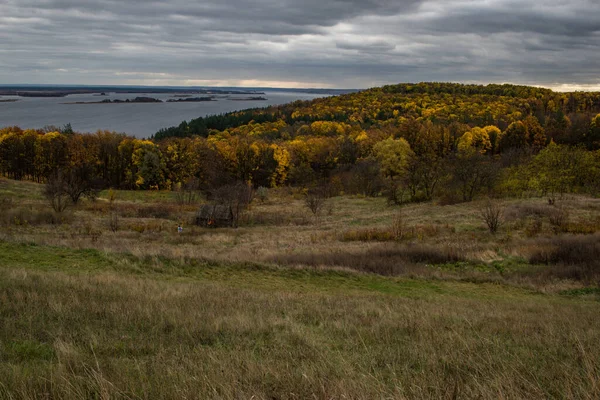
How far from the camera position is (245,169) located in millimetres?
78688

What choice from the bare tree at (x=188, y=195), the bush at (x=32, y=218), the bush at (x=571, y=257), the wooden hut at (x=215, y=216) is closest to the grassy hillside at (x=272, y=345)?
the bush at (x=571, y=257)

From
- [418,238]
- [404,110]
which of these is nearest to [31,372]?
[418,238]

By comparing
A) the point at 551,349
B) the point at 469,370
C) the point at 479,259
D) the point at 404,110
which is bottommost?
the point at 479,259

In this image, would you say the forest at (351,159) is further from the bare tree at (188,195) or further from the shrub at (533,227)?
the shrub at (533,227)

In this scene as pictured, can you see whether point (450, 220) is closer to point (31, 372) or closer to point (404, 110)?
point (31, 372)

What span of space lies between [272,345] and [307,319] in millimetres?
2236

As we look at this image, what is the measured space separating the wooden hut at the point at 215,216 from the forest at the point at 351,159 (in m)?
16.5

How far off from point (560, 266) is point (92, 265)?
18.4 metres

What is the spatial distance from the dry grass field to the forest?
18.9 m

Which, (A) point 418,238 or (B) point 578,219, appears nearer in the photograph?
(A) point 418,238

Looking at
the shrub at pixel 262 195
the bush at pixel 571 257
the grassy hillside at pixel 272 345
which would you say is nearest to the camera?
the grassy hillside at pixel 272 345

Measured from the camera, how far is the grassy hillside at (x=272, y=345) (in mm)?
3725

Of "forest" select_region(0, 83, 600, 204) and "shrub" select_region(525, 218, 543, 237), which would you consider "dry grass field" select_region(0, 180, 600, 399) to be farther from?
"forest" select_region(0, 83, 600, 204)

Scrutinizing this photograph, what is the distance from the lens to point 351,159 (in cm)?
8688
